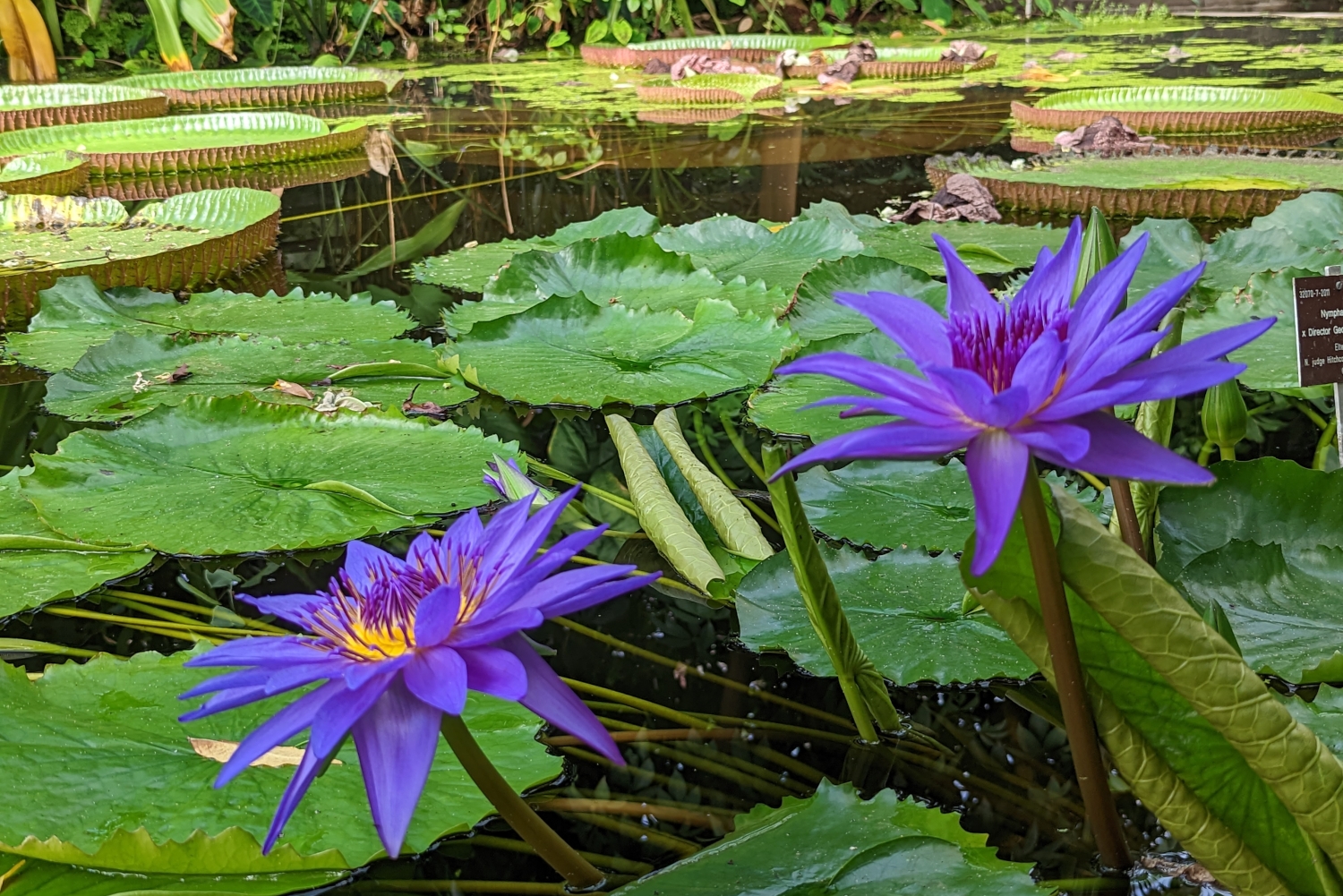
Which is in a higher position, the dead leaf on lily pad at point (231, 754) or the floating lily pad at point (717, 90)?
the floating lily pad at point (717, 90)

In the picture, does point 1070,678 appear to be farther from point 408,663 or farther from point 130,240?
point 130,240

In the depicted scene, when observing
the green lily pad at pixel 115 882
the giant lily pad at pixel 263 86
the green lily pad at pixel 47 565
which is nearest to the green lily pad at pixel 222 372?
the green lily pad at pixel 47 565

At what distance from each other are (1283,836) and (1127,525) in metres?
0.35

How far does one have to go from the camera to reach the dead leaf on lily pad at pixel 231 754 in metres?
0.80

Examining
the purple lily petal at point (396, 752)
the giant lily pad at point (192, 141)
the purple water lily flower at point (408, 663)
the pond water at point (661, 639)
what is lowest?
the pond water at point (661, 639)

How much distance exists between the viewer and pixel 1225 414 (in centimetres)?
107

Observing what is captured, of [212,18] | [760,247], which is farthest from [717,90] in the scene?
[760,247]

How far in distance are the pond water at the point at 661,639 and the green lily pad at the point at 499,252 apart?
6 centimetres

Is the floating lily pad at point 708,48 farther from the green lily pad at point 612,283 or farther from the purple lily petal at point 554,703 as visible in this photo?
the purple lily petal at point 554,703

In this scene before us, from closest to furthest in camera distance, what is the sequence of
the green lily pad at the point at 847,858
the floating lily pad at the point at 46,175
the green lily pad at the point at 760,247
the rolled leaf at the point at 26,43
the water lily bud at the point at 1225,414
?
the green lily pad at the point at 847,858, the water lily bud at the point at 1225,414, the green lily pad at the point at 760,247, the floating lily pad at the point at 46,175, the rolled leaf at the point at 26,43

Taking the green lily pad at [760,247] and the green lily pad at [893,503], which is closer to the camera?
the green lily pad at [893,503]

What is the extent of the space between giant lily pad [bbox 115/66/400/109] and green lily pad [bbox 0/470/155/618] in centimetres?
415

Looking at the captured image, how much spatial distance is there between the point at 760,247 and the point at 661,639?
1321 mm

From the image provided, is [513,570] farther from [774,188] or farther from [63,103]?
[63,103]
